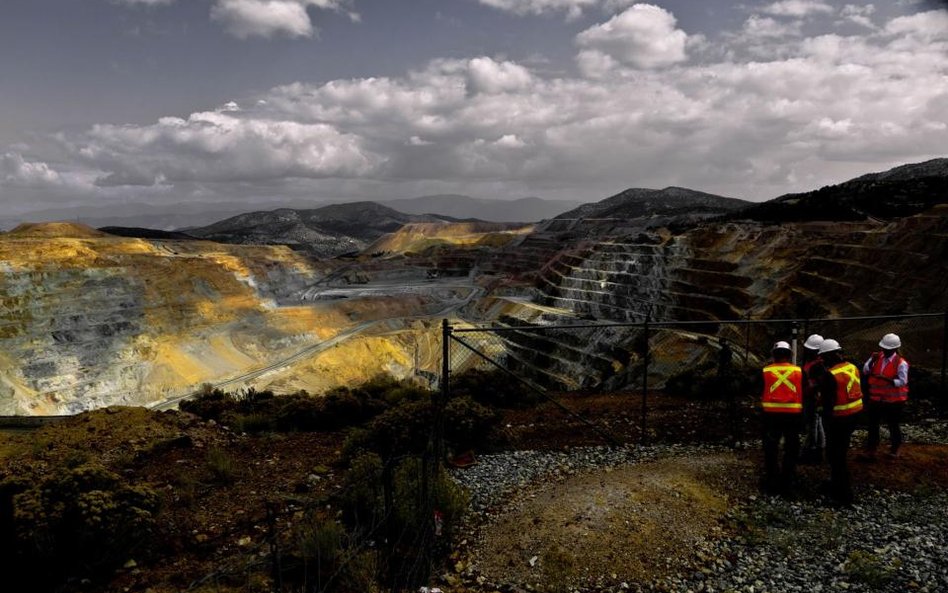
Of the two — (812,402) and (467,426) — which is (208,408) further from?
(812,402)

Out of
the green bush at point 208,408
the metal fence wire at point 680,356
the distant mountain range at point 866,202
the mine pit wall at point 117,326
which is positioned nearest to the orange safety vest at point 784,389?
the metal fence wire at point 680,356

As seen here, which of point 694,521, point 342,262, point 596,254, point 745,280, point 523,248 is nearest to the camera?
point 694,521

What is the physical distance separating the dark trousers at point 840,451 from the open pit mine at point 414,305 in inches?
391

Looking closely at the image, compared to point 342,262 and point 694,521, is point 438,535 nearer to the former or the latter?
point 694,521

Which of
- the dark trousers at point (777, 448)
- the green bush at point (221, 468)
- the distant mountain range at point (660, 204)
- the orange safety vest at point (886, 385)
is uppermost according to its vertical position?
the distant mountain range at point (660, 204)

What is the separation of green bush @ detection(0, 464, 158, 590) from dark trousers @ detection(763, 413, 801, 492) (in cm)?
797

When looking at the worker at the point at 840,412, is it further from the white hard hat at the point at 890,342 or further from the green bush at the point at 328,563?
the green bush at the point at 328,563

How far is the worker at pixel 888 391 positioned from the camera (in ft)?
26.6

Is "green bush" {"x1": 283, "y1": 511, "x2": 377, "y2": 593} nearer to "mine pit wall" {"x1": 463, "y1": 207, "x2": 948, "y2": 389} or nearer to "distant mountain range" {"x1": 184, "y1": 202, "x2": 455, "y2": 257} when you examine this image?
"mine pit wall" {"x1": 463, "y1": 207, "x2": 948, "y2": 389}

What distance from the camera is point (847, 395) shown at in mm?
6957

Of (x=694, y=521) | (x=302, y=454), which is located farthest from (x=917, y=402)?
(x=302, y=454)

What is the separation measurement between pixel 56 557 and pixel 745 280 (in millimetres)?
31494

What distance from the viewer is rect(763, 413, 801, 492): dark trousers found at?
7105mm

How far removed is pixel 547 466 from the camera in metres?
8.86
